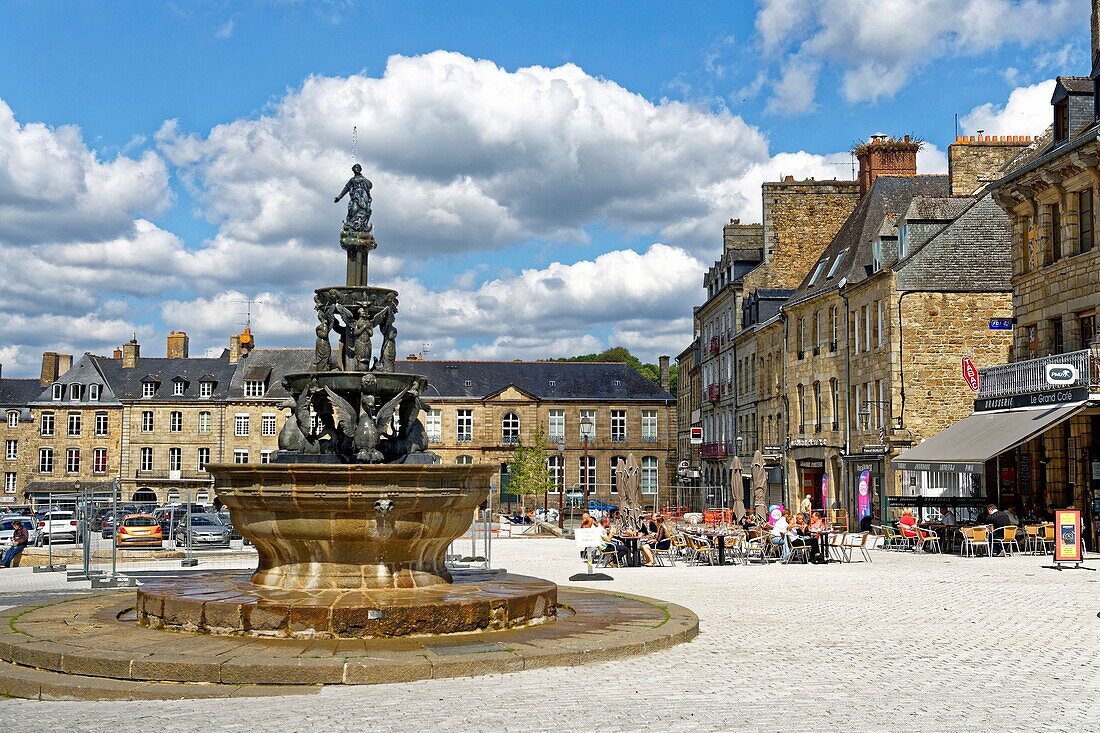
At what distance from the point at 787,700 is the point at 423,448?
6774 mm

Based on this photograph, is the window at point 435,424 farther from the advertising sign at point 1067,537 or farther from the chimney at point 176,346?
the advertising sign at point 1067,537

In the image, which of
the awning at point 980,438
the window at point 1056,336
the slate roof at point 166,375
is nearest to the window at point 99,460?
the slate roof at point 166,375

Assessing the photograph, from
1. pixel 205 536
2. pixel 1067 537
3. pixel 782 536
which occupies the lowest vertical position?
pixel 205 536

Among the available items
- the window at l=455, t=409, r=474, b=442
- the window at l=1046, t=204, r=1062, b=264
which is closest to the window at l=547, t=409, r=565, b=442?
the window at l=455, t=409, r=474, b=442

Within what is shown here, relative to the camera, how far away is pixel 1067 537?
2205 cm

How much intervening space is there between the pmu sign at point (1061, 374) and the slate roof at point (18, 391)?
70011 millimetres

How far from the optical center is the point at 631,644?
10.9m

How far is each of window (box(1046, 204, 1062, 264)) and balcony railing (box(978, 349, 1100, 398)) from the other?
106 inches

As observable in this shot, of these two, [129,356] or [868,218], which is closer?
[868,218]

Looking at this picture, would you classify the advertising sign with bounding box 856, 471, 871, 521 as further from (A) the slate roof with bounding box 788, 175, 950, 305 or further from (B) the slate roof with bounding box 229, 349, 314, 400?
(B) the slate roof with bounding box 229, 349, 314, 400

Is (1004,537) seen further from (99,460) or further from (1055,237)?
(99,460)

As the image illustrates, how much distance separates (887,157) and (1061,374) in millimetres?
23530

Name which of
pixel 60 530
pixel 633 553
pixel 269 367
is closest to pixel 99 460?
pixel 269 367

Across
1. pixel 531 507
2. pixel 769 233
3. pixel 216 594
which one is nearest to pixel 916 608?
pixel 216 594
